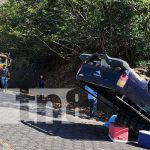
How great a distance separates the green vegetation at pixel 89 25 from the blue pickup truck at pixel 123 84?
15.6 feet

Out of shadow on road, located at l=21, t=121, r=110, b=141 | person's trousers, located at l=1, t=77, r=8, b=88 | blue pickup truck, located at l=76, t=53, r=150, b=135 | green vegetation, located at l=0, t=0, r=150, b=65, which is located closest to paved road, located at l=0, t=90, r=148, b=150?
shadow on road, located at l=21, t=121, r=110, b=141

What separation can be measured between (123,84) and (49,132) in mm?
2293

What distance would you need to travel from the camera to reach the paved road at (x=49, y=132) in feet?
28.6

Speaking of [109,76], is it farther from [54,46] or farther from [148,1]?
[54,46]

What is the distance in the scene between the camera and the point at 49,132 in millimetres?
10117

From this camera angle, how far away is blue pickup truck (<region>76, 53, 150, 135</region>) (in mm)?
9195

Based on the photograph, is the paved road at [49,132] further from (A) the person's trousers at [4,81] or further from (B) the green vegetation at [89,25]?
(A) the person's trousers at [4,81]

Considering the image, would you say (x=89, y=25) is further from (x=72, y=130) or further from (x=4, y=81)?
(x=4, y=81)

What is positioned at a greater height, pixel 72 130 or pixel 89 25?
pixel 89 25

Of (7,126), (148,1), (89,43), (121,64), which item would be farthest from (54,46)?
(121,64)

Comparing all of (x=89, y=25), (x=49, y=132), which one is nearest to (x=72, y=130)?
(x=49, y=132)

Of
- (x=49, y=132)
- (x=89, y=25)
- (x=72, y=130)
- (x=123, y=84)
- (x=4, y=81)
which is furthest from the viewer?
(x=4, y=81)

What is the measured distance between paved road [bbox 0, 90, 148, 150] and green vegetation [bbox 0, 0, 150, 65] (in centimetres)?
409

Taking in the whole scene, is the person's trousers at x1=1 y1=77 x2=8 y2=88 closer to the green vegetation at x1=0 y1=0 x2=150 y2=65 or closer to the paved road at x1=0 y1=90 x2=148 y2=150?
the green vegetation at x1=0 y1=0 x2=150 y2=65
